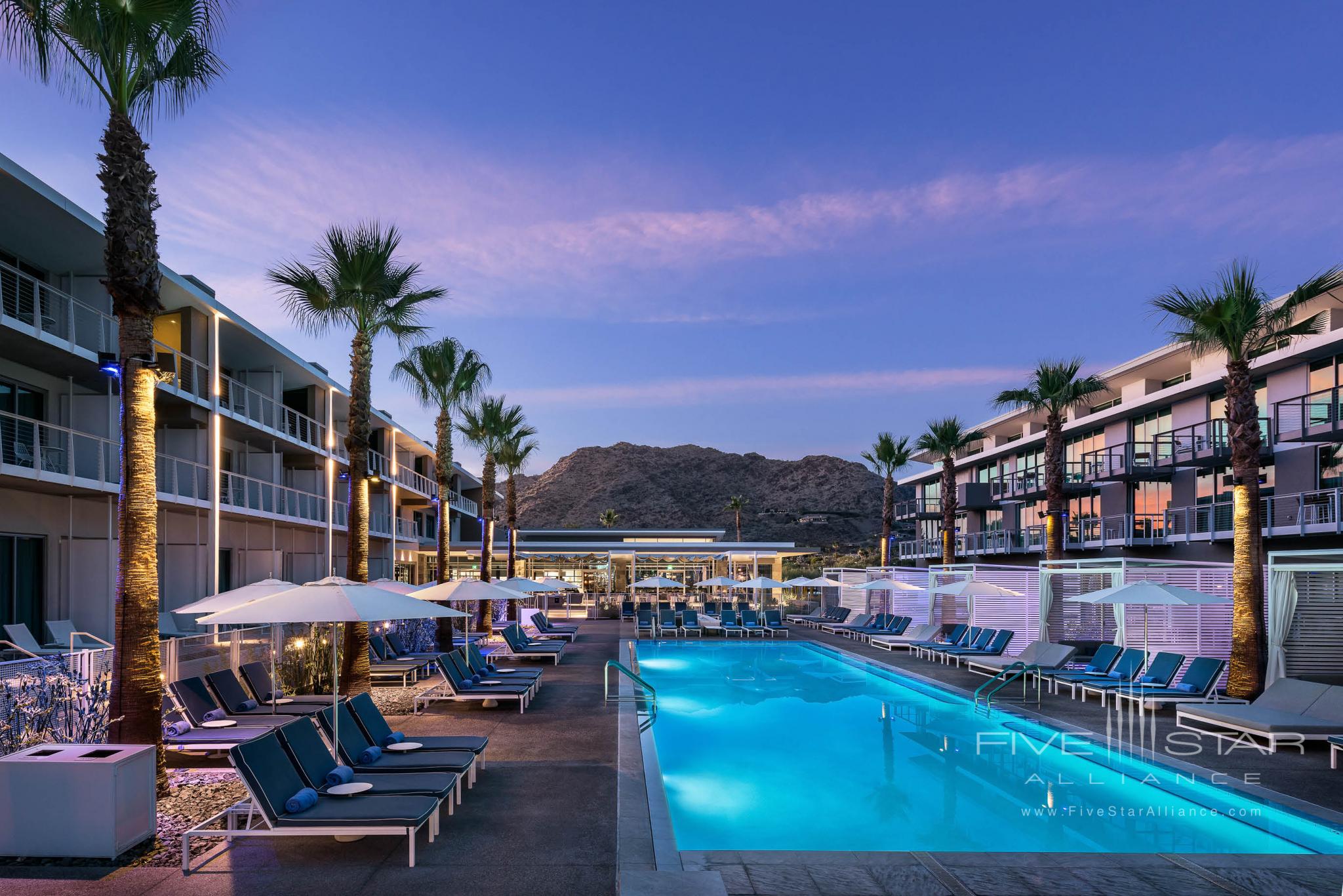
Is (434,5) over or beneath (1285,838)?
over

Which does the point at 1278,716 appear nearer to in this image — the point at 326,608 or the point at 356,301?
the point at 326,608

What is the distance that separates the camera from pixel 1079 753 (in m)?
10.2

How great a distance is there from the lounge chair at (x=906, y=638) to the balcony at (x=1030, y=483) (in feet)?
49.2

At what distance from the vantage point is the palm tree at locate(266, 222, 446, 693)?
46.0ft

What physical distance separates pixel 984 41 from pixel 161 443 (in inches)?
790

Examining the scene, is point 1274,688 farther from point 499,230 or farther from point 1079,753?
point 499,230

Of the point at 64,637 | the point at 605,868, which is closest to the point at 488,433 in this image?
the point at 64,637

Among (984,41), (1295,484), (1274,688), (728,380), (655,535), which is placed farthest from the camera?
(728,380)

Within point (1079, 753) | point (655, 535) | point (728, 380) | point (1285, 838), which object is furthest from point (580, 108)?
point (728, 380)

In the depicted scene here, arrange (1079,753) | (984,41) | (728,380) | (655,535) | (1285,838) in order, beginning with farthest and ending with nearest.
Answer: (728,380), (655,535), (984,41), (1079,753), (1285,838)

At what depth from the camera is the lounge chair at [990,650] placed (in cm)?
1820

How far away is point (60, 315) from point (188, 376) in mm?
3039

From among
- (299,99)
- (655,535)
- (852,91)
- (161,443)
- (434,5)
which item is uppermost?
(852,91)

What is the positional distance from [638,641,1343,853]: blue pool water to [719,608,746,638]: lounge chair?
11.3 metres
